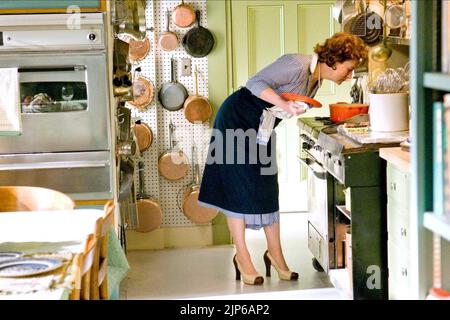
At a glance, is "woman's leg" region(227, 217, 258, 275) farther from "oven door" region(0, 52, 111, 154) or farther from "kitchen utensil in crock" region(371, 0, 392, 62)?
"kitchen utensil in crock" region(371, 0, 392, 62)

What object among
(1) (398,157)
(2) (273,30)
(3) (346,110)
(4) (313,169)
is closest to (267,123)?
(4) (313,169)

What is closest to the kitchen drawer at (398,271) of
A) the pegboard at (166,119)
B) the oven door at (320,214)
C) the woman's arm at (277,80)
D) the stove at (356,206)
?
the stove at (356,206)

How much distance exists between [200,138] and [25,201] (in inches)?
97.0

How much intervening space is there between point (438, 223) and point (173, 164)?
3.42 m

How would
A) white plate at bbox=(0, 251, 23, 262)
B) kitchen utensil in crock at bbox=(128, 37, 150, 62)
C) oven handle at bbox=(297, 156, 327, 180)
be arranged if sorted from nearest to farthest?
white plate at bbox=(0, 251, 23, 262), oven handle at bbox=(297, 156, 327, 180), kitchen utensil in crock at bbox=(128, 37, 150, 62)

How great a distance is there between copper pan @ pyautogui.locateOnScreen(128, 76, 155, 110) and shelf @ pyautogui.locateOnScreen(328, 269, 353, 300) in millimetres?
1747

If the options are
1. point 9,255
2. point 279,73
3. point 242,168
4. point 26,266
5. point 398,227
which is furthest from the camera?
point 242,168

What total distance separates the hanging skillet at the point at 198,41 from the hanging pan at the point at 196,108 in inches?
5.2

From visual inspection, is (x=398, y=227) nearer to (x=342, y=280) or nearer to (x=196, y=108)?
(x=342, y=280)

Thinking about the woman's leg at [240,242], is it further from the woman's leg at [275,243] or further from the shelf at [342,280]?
the shelf at [342,280]

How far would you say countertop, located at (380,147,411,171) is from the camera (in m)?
3.38

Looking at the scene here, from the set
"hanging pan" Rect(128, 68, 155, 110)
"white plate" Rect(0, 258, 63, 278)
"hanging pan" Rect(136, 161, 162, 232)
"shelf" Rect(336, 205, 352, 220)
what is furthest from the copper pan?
"white plate" Rect(0, 258, 63, 278)

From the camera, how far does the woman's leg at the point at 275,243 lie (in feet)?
15.7

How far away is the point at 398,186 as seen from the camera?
357cm
